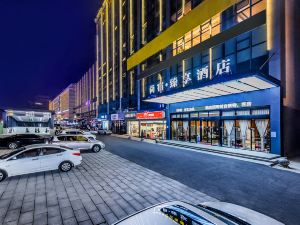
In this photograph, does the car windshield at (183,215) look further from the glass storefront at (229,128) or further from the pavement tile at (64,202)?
the glass storefront at (229,128)

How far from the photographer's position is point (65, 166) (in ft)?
36.0

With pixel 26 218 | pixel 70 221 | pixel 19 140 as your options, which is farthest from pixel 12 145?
pixel 70 221

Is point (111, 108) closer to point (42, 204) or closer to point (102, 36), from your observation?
point (102, 36)

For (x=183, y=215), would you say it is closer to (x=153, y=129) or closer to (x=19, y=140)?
(x=19, y=140)

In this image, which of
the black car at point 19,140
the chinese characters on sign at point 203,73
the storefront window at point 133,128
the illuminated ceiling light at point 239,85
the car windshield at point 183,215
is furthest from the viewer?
the storefront window at point 133,128

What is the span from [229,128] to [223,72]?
5723mm

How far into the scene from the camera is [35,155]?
1014 centimetres

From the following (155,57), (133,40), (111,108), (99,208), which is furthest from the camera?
(111,108)

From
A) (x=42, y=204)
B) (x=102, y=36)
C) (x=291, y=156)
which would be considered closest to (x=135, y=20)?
(x=102, y=36)

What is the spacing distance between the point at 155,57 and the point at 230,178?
92.2 feet

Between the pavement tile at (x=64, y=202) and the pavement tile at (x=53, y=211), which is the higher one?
the pavement tile at (x=53, y=211)

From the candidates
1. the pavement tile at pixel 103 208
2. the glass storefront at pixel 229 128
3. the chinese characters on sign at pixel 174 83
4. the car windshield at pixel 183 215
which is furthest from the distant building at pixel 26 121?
the car windshield at pixel 183 215

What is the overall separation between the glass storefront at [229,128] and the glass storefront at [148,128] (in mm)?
4834

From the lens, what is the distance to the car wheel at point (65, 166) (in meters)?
10.9
